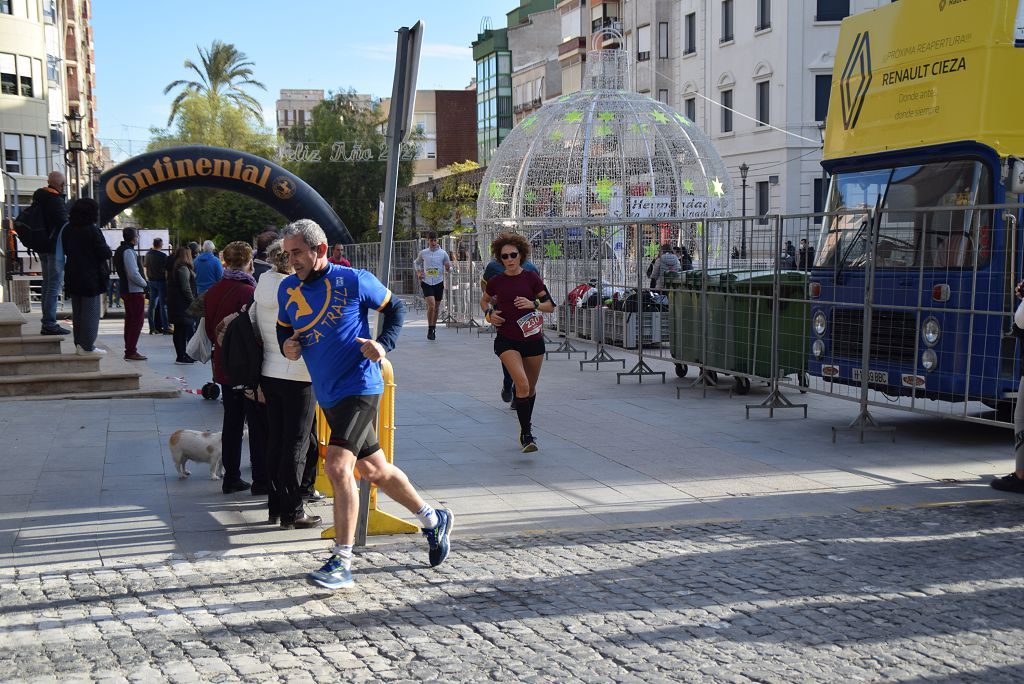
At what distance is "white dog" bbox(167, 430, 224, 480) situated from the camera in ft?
26.1

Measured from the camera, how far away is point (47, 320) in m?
13.2

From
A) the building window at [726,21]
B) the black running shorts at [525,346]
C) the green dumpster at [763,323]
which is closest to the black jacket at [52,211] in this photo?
the black running shorts at [525,346]

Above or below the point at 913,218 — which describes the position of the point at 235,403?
below

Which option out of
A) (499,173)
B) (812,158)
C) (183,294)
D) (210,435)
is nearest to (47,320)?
(183,294)

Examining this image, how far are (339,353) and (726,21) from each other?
4249cm

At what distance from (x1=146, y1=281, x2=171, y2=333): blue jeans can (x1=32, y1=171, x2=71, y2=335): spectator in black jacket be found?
7868 mm

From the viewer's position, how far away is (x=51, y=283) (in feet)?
44.2

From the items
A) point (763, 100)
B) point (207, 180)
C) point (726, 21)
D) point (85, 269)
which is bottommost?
point (85, 269)

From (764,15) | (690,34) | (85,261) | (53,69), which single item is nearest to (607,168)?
(85,261)

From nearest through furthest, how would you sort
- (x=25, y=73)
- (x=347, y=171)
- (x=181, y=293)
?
(x=181, y=293) < (x=25, y=73) < (x=347, y=171)

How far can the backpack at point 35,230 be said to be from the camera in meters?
13.4

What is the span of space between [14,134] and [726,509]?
171ft

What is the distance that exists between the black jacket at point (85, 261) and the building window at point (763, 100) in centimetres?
3305

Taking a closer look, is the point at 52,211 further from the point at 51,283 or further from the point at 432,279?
the point at 432,279
